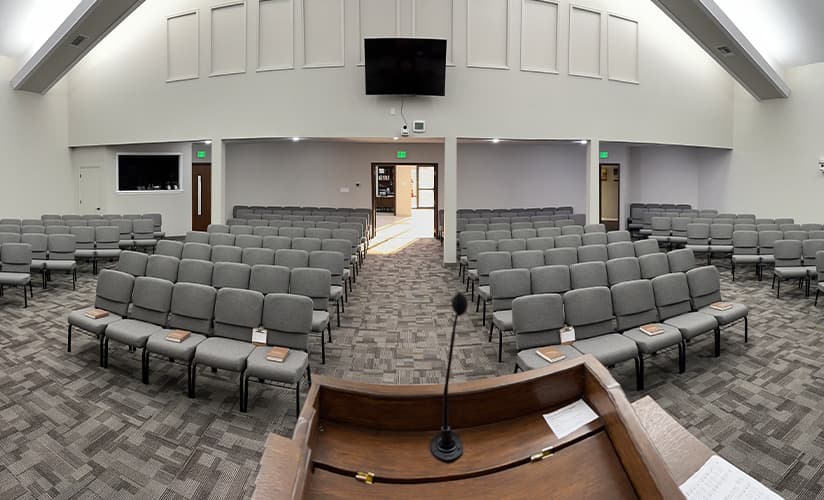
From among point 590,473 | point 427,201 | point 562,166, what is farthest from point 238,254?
point 427,201

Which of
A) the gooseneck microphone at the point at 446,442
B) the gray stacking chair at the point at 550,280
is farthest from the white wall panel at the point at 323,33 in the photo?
the gooseneck microphone at the point at 446,442

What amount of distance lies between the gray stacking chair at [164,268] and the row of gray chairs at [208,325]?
2.27ft

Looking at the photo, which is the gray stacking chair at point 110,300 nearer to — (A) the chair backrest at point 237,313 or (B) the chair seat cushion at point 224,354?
(A) the chair backrest at point 237,313

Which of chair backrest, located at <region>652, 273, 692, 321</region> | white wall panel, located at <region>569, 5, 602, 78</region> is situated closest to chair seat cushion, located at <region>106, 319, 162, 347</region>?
chair backrest, located at <region>652, 273, 692, 321</region>

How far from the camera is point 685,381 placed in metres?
4.16

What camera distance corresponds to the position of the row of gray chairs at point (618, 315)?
3.95m

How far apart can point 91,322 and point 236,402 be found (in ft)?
6.04

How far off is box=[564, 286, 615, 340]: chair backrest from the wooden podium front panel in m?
2.87

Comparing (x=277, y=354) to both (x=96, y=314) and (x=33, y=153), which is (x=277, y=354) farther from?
(x=33, y=153)

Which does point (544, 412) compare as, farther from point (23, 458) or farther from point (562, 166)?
point (562, 166)

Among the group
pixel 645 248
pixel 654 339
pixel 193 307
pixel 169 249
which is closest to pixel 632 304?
pixel 654 339

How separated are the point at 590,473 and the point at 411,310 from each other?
5228mm

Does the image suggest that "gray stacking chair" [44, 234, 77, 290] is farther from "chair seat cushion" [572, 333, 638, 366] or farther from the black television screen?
"chair seat cushion" [572, 333, 638, 366]

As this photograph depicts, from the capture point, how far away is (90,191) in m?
12.5
